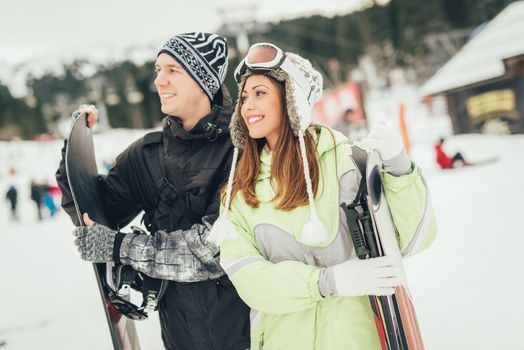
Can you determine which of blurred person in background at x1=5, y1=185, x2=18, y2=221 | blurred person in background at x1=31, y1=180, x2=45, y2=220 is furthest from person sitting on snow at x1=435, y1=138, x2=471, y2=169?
blurred person in background at x1=5, y1=185, x2=18, y2=221

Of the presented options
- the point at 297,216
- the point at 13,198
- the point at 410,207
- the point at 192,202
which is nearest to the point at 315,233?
the point at 297,216

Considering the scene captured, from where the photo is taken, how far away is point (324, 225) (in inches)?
55.9

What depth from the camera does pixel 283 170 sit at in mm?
1592

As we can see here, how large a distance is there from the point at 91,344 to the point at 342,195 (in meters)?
3.53

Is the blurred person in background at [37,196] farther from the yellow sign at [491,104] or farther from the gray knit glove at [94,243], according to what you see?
the yellow sign at [491,104]

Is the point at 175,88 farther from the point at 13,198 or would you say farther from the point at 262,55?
the point at 13,198

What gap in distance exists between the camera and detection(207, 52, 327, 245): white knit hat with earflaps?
1.41m

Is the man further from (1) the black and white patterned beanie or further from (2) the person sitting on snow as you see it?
(2) the person sitting on snow

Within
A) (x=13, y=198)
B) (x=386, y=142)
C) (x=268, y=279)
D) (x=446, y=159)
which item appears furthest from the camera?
(x=13, y=198)

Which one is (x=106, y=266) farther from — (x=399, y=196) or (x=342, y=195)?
(x=399, y=196)

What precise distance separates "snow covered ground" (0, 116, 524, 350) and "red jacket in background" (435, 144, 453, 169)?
681mm

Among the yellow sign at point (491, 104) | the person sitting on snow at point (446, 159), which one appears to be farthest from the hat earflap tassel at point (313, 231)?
the yellow sign at point (491, 104)

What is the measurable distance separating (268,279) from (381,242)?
0.45 meters

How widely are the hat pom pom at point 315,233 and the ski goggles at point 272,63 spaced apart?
62 cm
